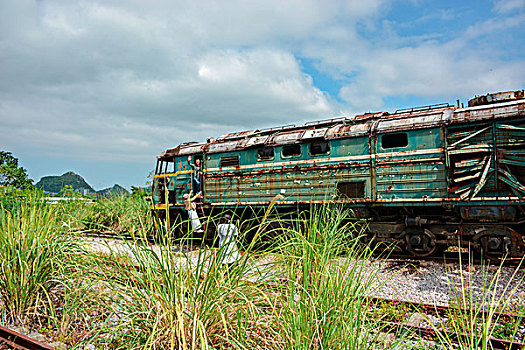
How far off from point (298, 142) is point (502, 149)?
197 inches

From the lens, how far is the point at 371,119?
10164 mm

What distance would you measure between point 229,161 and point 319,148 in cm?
Answer: 329

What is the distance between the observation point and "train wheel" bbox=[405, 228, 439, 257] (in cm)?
898

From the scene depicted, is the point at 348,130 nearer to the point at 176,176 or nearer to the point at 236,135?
the point at 236,135

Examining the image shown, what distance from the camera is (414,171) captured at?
902cm

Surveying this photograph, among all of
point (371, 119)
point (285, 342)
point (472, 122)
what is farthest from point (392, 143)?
point (285, 342)

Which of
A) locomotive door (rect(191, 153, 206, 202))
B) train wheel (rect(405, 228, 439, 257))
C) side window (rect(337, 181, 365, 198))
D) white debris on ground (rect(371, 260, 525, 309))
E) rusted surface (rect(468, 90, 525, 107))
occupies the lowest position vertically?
white debris on ground (rect(371, 260, 525, 309))

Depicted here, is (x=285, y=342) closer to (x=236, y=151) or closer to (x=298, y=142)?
(x=298, y=142)

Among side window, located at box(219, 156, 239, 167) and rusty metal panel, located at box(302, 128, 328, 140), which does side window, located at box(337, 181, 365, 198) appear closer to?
rusty metal panel, located at box(302, 128, 328, 140)

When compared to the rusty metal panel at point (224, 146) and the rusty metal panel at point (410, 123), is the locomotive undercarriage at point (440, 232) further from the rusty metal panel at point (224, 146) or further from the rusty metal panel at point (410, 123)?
the rusty metal panel at point (224, 146)

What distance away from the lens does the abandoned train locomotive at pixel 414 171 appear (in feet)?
26.6

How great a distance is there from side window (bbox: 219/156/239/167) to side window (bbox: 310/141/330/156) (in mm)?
2741

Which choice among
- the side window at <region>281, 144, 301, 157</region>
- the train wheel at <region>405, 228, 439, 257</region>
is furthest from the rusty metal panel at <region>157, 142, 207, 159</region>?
the train wheel at <region>405, 228, 439, 257</region>

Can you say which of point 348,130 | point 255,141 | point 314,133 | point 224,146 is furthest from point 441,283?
point 224,146
